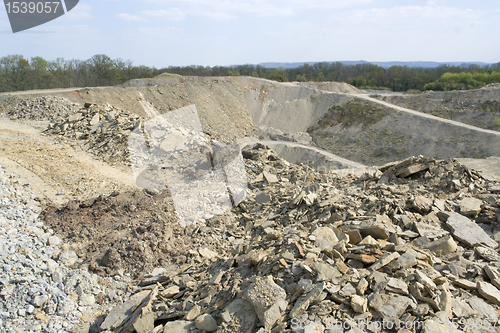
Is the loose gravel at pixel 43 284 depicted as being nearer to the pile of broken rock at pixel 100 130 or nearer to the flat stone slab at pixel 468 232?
the pile of broken rock at pixel 100 130

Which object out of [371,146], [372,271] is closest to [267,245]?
[372,271]

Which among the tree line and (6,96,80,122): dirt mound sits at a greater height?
the tree line

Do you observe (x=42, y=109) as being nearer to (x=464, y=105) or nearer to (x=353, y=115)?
(x=353, y=115)

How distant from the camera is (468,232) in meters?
6.94

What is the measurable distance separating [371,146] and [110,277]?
27260 millimetres

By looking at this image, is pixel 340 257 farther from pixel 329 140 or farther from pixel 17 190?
pixel 329 140

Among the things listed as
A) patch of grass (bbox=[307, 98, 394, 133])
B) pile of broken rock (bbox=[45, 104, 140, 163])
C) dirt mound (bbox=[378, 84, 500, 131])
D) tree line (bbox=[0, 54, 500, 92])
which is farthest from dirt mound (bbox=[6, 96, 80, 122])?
dirt mound (bbox=[378, 84, 500, 131])

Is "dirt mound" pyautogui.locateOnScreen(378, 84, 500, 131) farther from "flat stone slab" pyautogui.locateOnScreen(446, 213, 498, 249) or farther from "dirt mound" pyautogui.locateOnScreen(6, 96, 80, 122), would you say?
"dirt mound" pyautogui.locateOnScreen(6, 96, 80, 122)

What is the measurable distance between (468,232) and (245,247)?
5.39 m

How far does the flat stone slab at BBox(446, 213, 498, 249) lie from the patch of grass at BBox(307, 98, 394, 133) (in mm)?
26746

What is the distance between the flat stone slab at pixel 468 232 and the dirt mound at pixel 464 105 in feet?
88.7

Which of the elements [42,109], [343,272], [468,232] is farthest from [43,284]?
[42,109]

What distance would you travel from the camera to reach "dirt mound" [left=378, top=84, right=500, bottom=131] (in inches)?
1155

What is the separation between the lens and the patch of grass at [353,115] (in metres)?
33.1
